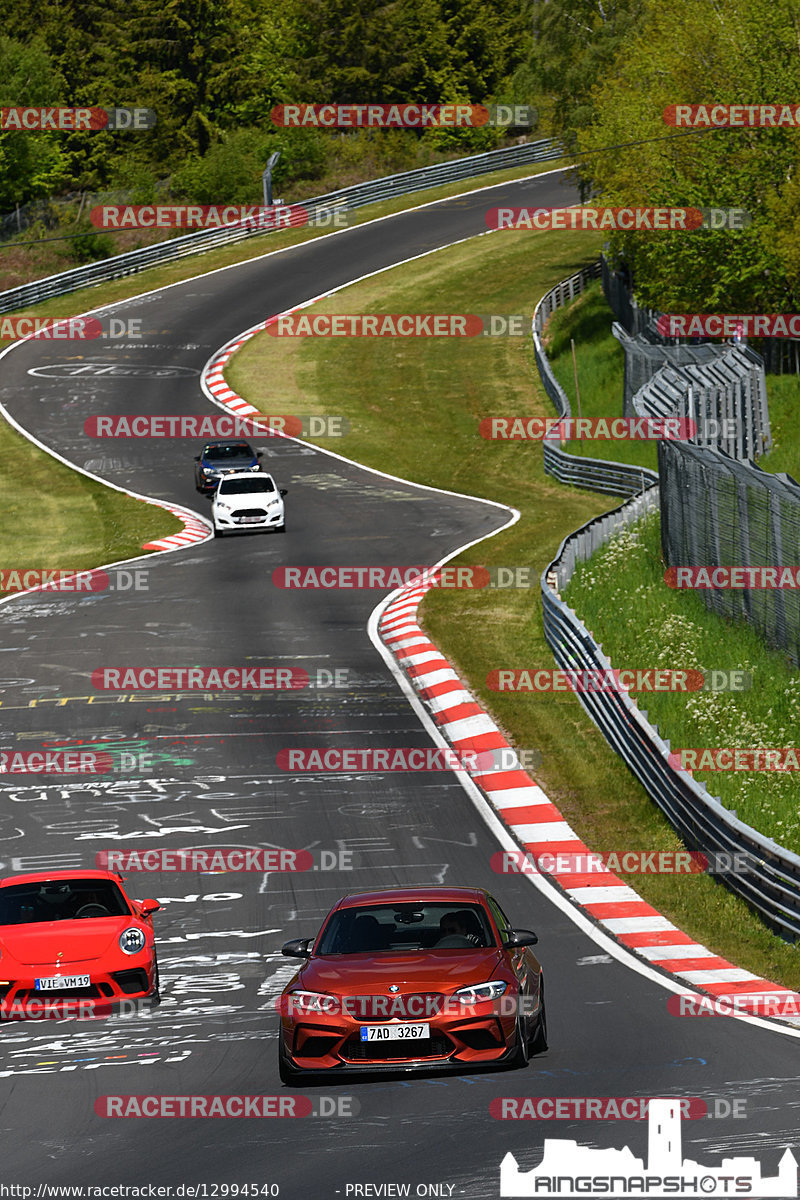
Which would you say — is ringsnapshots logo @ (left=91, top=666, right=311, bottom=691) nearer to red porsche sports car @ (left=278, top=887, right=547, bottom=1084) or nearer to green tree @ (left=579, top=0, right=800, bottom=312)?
red porsche sports car @ (left=278, top=887, right=547, bottom=1084)

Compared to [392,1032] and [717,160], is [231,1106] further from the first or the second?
[717,160]

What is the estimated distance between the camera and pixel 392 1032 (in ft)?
38.5

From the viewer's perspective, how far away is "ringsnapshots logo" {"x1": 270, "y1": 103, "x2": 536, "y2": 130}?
100 m

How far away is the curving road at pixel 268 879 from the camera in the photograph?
10.6 m

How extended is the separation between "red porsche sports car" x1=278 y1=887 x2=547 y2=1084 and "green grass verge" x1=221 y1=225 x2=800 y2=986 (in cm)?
480

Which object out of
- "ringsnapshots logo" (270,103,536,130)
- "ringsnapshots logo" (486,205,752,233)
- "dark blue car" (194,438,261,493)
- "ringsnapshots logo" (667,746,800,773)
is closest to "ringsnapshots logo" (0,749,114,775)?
"ringsnapshots logo" (667,746,800,773)

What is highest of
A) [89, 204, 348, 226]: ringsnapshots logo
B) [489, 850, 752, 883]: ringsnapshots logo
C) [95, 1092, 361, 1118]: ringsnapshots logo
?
[89, 204, 348, 226]: ringsnapshots logo

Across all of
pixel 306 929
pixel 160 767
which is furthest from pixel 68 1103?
pixel 160 767

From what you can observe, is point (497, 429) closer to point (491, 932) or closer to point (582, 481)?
point (582, 481)

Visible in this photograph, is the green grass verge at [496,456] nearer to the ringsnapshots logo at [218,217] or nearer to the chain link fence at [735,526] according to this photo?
the chain link fence at [735,526]

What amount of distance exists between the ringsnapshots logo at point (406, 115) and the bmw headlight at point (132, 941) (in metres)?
87.2

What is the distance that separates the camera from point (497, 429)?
181ft

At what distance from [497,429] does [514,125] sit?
52498mm

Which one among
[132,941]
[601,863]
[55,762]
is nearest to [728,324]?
[55,762]
